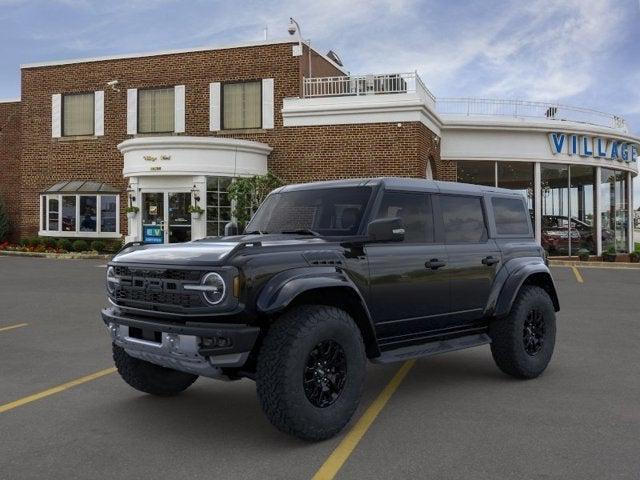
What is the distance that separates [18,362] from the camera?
682cm

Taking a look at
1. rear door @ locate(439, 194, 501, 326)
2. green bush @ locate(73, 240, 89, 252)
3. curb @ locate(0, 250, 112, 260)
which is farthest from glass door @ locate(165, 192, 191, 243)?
rear door @ locate(439, 194, 501, 326)

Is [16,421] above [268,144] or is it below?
below

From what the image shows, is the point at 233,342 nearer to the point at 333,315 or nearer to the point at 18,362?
the point at 333,315

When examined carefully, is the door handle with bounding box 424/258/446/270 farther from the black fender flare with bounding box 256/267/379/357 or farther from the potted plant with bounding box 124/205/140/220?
the potted plant with bounding box 124/205/140/220

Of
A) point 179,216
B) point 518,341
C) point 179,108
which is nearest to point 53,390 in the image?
point 518,341

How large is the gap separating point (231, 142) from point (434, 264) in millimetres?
17105

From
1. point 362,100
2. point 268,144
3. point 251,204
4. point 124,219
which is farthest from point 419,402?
point 124,219

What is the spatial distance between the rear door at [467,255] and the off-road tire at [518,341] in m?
0.33

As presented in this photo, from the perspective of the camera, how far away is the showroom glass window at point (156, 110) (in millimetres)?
24781

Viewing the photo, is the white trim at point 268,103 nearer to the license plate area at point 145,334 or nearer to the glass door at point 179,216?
the glass door at point 179,216

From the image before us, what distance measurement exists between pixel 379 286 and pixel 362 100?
56.8 feet

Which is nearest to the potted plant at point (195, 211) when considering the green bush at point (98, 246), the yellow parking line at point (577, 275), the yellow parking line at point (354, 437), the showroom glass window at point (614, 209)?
the green bush at point (98, 246)

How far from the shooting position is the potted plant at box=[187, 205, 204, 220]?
21172 mm

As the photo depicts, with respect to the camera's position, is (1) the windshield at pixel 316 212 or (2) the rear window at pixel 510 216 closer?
(1) the windshield at pixel 316 212
